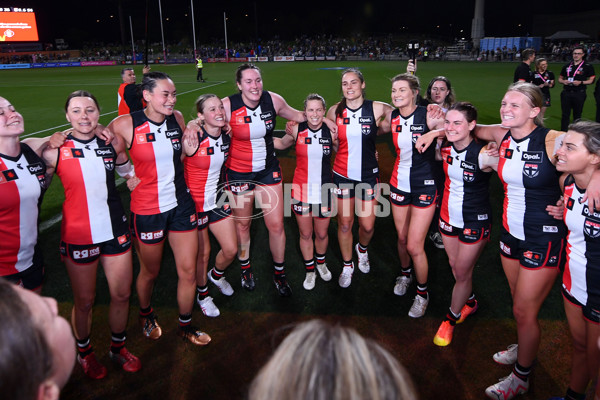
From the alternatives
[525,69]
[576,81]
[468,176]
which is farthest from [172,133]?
[576,81]

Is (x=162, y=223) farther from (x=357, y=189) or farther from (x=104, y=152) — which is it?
(x=357, y=189)

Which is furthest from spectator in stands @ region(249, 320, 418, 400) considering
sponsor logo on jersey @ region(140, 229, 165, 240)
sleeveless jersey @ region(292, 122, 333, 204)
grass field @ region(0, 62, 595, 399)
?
sleeveless jersey @ region(292, 122, 333, 204)

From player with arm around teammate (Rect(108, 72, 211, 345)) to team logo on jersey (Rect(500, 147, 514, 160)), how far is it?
9.45 feet

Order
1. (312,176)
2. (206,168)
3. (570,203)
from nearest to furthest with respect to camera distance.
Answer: (570,203)
(206,168)
(312,176)

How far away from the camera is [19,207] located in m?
3.21

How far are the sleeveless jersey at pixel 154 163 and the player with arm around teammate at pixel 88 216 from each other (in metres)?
0.20

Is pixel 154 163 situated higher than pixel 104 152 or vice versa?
pixel 104 152

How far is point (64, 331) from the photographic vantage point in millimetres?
1218

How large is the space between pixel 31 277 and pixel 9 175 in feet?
2.71

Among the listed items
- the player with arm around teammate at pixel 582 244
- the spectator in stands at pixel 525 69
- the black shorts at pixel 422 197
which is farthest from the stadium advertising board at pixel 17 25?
the player with arm around teammate at pixel 582 244

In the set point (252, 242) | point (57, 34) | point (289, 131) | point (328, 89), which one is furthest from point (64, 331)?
point (57, 34)

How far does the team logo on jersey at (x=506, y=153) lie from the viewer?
11.4 ft

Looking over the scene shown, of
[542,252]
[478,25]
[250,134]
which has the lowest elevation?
[542,252]

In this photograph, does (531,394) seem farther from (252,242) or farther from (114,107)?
(114,107)
